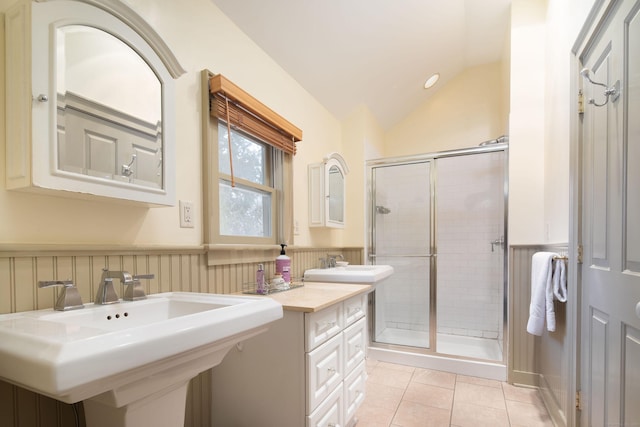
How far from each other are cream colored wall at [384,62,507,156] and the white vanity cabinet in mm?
2625

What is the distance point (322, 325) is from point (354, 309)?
41 cm

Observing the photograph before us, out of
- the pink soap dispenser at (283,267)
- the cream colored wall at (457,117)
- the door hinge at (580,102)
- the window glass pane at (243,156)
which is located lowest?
the pink soap dispenser at (283,267)

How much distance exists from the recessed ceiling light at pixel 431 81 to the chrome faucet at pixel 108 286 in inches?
130

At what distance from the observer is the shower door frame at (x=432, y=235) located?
2395 millimetres

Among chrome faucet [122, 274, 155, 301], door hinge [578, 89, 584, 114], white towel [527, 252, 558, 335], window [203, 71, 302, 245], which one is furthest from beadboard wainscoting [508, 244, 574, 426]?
chrome faucet [122, 274, 155, 301]

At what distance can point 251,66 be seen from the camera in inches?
72.2

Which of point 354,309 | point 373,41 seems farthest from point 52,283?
point 373,41

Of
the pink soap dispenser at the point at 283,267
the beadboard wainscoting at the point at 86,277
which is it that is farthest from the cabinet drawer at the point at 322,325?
the beadboard wainscoting at the point at 86,277

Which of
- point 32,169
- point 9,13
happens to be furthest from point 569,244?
point 9,13

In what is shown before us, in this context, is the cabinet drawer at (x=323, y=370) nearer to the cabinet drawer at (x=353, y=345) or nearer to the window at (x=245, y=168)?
the cabinet drawer at (x=353, y=345)

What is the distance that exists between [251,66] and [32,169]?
134 centimetres

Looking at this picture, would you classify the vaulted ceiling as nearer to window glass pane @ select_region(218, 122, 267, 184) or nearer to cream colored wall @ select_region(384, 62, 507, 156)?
cream colored wall @ select_region(384, 62, 507, 156)

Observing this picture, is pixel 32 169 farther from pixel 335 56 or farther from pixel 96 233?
pixel 335 56

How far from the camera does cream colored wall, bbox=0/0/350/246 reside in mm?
917
